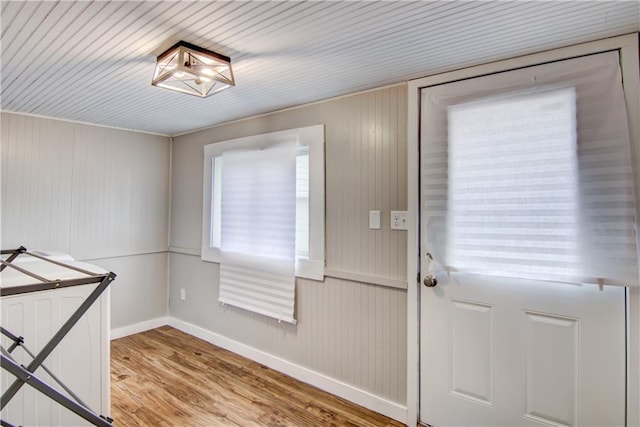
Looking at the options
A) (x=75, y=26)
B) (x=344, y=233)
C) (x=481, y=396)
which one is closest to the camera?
(x=75, y=26)

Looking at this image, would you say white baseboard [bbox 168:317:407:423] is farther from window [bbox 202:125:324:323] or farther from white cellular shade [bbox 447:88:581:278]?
white cellular shade [bbox 447:88:581:278]

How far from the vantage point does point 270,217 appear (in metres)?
2.84

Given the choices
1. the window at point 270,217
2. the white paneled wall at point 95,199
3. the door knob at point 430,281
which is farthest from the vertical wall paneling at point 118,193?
the door knob at point 430,281

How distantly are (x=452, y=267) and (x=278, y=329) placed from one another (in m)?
1.53

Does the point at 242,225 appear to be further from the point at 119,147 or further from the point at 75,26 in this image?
the point at 75,26

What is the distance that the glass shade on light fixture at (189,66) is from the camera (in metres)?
1.63

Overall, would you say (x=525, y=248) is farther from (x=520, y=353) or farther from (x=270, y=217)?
(x=270, y=217)

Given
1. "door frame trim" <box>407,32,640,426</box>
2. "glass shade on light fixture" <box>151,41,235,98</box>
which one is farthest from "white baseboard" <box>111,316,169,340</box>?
"door frame trim" <box>407,32,640,426</box>

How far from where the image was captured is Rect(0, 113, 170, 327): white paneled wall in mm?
2887

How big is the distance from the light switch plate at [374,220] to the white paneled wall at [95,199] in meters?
2.56

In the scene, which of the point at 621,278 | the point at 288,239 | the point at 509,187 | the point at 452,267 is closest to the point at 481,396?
the point at 452,267

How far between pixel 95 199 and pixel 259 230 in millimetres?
1718

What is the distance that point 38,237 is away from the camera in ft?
9.79

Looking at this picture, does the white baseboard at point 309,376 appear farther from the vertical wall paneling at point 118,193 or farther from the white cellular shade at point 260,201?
the vertical wall paneling at point 118,193
